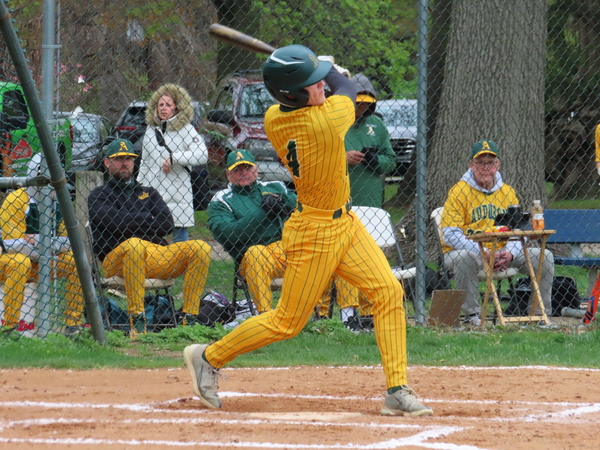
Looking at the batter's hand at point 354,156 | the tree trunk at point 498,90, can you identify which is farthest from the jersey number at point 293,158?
the tree trunk at point 498,90

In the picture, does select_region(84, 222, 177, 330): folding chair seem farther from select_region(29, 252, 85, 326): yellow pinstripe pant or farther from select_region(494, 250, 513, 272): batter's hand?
select_region(494, 250, 513, 272): batter's hand

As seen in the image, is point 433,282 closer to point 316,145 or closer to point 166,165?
point 166,165

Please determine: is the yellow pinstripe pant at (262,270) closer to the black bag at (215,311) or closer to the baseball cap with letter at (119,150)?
the black bag at (215,311)

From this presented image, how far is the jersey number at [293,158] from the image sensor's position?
4461 mm

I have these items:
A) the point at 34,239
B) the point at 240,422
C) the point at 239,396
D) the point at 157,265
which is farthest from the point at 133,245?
the point at 240,422

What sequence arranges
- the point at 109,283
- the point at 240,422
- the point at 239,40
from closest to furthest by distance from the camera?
the point at 240,422
the point at 239,40
the point at 109,283

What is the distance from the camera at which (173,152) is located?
788 cm

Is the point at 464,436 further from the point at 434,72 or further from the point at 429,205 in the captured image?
the point at 434,72

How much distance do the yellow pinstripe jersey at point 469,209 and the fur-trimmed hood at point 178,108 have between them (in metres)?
2.44

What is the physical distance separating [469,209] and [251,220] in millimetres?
1974

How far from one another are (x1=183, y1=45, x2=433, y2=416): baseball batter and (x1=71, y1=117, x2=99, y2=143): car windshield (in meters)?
3.78

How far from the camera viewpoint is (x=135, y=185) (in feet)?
24.6

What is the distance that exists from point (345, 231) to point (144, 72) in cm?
1023

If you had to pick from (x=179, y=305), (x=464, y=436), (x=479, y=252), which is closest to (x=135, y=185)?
(x=179, y=305)
